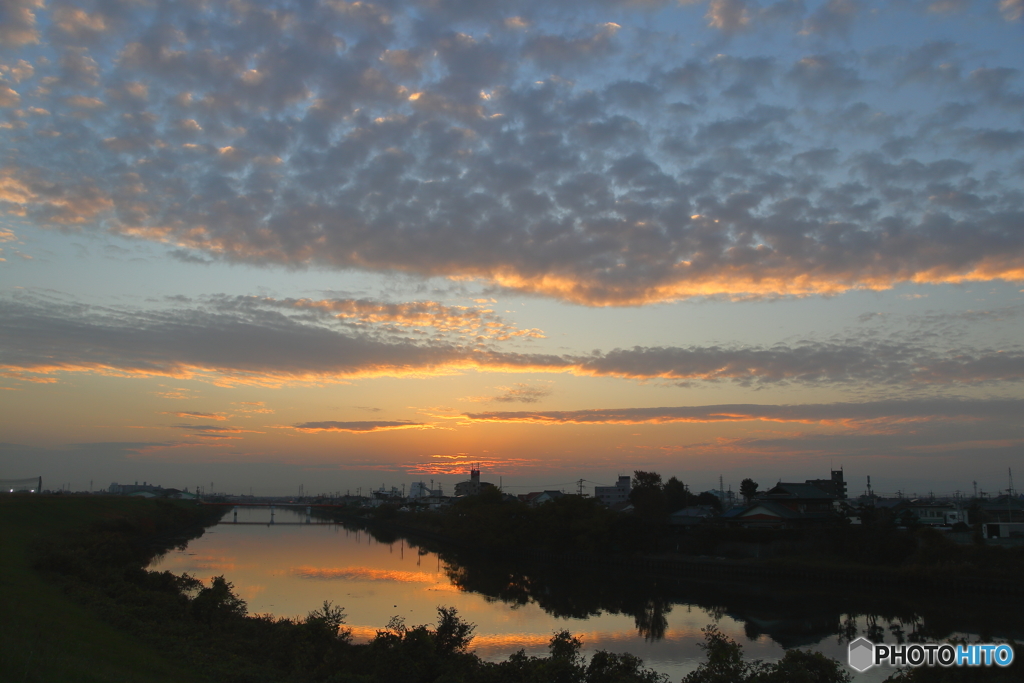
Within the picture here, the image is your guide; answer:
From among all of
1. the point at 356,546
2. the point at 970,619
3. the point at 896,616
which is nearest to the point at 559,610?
the point at 896,616

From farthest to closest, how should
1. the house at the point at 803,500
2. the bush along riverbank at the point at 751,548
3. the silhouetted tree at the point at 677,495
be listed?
the silhouetted tree at the point at 677,495, the house at the point at 803,500, the bush along riverbank at the point at 751,548

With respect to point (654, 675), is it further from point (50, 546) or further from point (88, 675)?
point (50, 546)

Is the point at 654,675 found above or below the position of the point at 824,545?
above

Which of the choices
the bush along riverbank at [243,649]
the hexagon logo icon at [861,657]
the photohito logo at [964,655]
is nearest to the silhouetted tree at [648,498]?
the hexagon logo icon at [861,657]

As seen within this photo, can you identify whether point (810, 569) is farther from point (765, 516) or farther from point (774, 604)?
point (765, 516)

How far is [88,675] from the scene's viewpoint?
7.93 metres

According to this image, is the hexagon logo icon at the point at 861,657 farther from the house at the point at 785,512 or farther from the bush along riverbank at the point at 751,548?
the house at the point at 785,512

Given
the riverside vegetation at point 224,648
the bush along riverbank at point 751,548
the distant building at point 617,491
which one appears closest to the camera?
the riverside vegetation at point 224,648

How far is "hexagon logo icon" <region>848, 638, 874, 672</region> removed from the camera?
53.9 feet

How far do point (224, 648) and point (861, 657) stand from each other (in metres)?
15.9

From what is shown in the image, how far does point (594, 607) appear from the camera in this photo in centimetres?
2764

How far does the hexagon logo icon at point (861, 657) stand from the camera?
1642cm

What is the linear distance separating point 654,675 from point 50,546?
23.1m

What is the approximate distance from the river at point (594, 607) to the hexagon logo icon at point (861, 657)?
0.89ft
